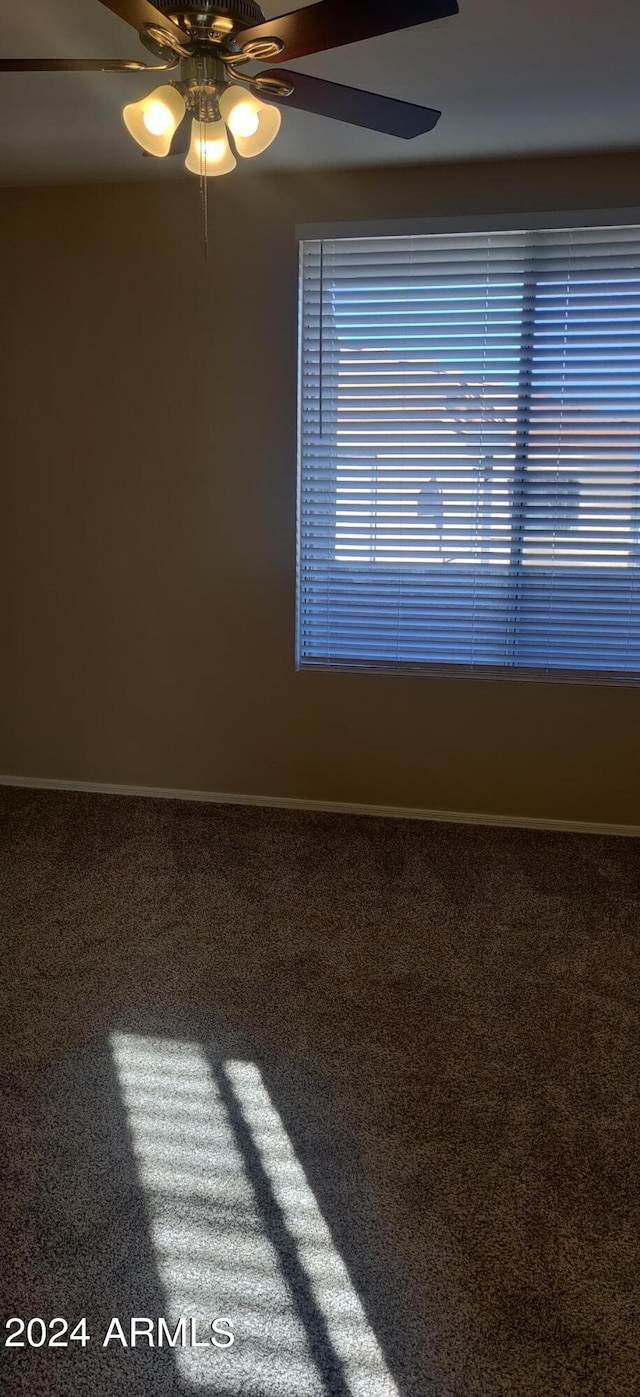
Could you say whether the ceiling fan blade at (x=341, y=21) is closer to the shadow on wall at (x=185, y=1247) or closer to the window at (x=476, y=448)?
the window at (x=476, y=448)

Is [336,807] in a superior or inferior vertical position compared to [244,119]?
inferior

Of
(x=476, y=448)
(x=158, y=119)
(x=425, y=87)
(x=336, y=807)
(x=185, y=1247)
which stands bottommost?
(x=185, y=1247)

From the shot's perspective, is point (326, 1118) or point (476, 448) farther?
point (476, 448)

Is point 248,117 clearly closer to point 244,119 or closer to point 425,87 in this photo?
point 244,119

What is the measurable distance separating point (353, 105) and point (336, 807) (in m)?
2.57

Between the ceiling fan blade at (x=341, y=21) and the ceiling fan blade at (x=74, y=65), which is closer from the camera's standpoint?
the ceiling fan blade at (x=341, y=21)

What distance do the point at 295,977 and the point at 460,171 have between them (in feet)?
9.34

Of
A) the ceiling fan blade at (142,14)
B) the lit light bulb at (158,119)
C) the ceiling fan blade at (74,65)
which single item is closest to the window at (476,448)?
the lit light bulb at (158,119)

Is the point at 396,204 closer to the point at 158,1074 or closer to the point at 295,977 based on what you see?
the point at 295,977

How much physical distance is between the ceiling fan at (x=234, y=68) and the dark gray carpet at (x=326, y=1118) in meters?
2.09

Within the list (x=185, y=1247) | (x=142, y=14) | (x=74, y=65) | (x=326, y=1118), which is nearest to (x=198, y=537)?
(x=74, y=65)

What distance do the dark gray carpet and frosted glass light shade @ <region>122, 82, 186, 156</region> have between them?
2078 mm

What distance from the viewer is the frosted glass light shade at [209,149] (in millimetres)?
1928

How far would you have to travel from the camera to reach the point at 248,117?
1789 millimetres
